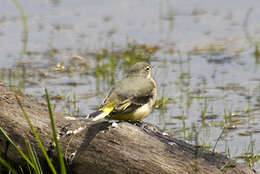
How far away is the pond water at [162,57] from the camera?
27.1ft

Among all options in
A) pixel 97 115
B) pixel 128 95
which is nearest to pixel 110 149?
pixel 97 115

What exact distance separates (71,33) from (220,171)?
8.56 meters

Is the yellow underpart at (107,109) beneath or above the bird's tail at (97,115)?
above

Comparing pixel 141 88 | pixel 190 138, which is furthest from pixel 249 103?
pixel 141 88

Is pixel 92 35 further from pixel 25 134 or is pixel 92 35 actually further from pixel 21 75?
pixel 25 134

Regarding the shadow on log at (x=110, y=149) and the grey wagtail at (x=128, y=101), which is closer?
the shadow on log at (x=110, y=149)

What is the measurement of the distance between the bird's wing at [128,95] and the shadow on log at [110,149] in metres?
0.40

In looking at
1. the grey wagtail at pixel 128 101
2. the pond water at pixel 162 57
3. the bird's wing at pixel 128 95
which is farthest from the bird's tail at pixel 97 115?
the pond water at pixel 162 57

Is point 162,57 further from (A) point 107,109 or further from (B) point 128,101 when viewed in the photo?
(A) point 107,109

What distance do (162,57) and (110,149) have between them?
651 centimetres

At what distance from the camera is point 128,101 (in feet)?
20.4

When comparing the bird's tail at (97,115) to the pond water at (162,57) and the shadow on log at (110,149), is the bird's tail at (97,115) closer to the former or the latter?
the shadow on log at (110,149)

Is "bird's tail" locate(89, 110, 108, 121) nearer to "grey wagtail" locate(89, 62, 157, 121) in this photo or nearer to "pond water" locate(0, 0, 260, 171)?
"grey wagtail" locate(89, 62, 157, 121)

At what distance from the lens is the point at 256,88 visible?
961cm
